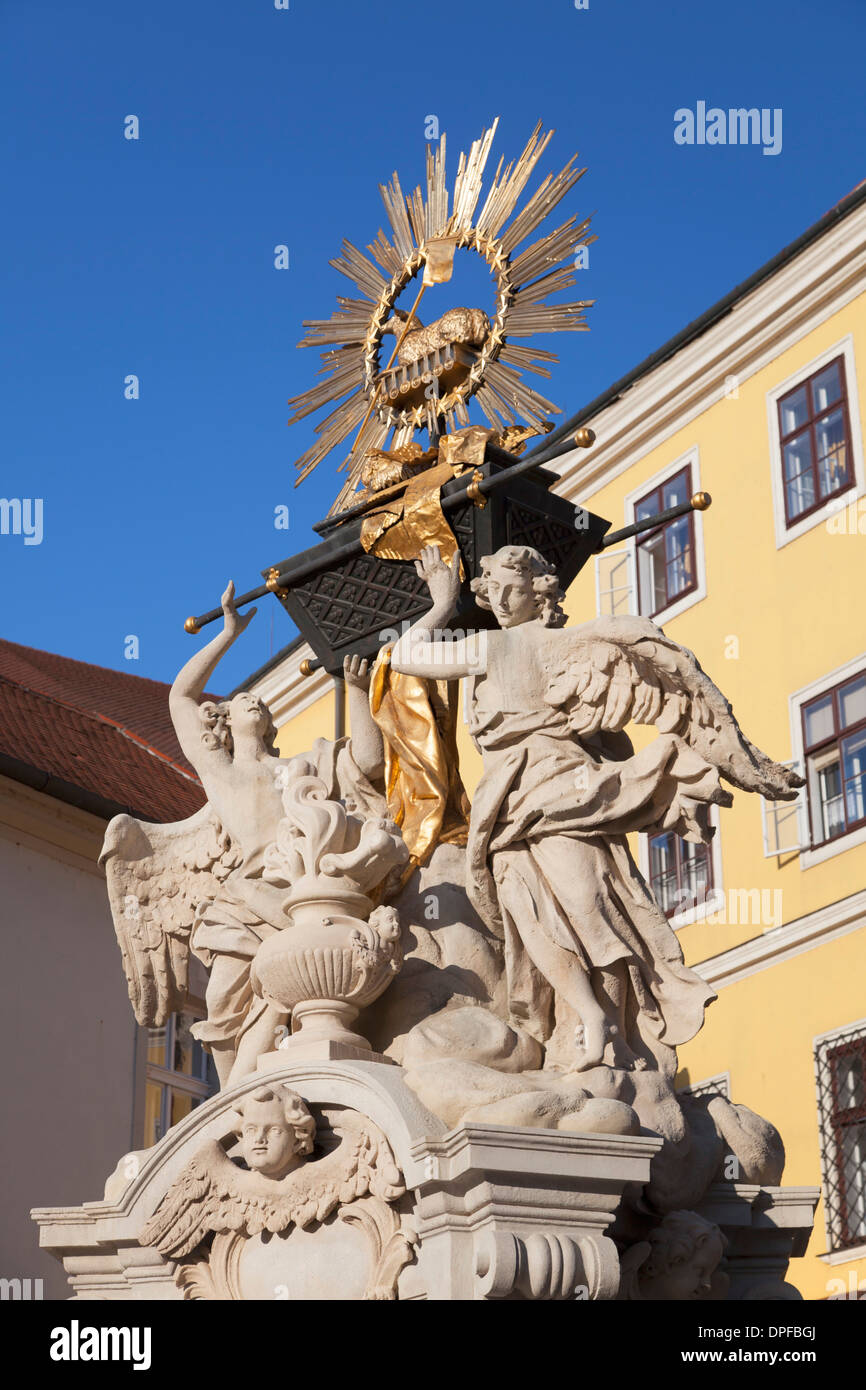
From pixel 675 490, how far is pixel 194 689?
1254 cm

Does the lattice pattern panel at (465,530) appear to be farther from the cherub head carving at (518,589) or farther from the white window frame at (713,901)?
the white window frame at (713,901)

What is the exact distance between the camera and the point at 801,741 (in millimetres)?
18203

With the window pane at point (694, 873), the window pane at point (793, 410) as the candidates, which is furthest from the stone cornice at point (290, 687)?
the window pane at point (793, 410)

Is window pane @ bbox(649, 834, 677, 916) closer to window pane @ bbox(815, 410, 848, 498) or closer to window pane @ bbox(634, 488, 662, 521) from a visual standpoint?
window pane @ bbox(634, 488, 662, 521)

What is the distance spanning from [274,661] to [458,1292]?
768 inches

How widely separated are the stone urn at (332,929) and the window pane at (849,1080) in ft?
32.5

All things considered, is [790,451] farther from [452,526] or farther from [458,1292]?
[458,1292]

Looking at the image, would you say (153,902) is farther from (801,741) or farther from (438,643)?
(801,741)

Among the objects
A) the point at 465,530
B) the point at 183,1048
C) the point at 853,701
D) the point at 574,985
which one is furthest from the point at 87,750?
the point at 574,985

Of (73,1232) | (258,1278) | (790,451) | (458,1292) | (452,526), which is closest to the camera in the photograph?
(458,1292)

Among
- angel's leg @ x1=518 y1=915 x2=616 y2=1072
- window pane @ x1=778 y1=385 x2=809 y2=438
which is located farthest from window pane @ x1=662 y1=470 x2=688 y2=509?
angel's leg @ x1=518 y1=915 x2=616 y2=1072

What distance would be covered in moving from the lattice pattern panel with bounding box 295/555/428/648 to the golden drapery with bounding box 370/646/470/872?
0.22 meters
